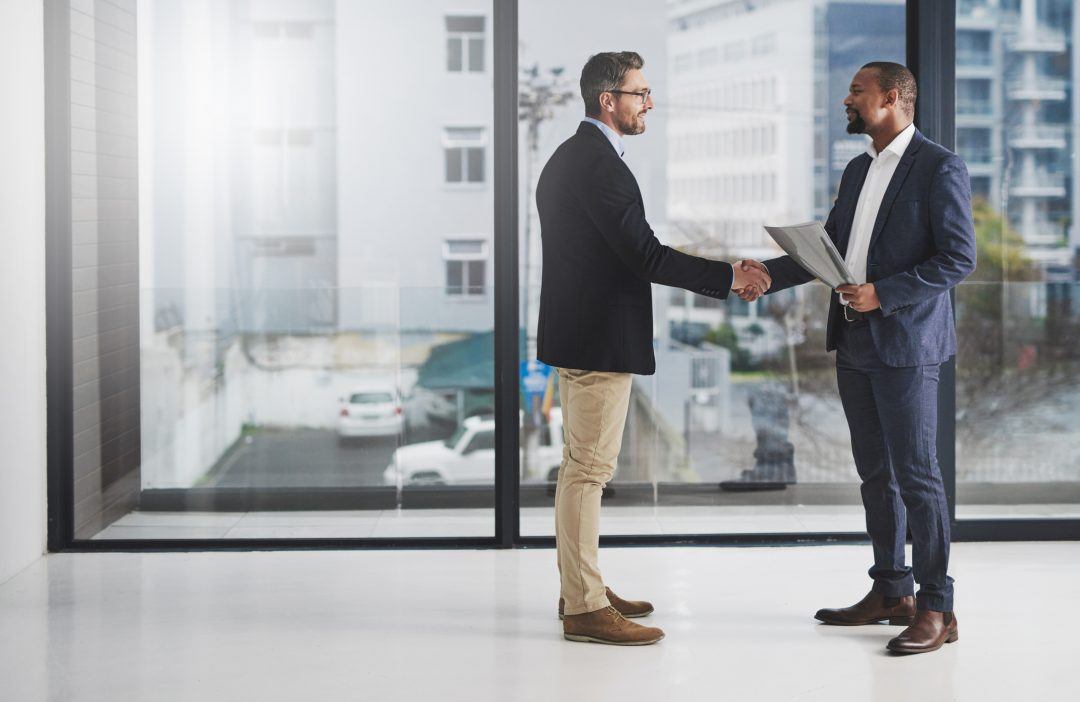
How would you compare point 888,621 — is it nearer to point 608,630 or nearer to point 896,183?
point 608,630

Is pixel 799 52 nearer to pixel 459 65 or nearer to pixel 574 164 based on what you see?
pixel 459 65

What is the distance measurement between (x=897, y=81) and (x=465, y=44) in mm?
1630

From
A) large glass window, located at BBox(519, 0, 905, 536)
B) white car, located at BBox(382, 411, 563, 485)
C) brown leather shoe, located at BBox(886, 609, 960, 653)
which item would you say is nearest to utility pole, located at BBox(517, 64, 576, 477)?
large glass window, located at BBox(519, 0, 905, 536)

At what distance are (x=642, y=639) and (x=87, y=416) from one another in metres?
2.22

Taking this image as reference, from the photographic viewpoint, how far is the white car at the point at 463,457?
4.34 metres

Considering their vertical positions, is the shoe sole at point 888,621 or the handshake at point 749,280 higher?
the handshake at point 749,280

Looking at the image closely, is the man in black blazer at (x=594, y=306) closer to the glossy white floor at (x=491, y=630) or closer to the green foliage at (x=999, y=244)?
the glossy white floor at (x=491, y=630)

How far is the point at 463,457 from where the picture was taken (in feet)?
14.3

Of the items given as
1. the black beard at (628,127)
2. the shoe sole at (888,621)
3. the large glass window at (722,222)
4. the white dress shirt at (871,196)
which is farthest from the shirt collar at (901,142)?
the shoe sole at (888,621)

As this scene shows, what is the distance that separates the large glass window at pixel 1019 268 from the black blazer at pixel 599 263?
5.10 ft

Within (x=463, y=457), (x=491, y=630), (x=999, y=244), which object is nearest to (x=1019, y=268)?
(x=999, y=244)

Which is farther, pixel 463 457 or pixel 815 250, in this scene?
pixel 463 457

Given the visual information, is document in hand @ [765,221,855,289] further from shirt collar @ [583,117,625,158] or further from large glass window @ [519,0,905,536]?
large glass window @ [519,0,905,536]

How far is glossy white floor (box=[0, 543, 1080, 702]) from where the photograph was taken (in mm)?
2922
